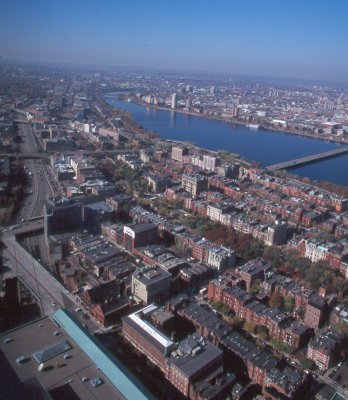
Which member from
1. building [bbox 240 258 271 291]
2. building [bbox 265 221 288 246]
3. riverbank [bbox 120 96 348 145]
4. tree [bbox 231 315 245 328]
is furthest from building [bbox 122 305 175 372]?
riverbank [bbox 120 96 348 145]

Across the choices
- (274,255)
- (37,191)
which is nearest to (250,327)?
(274,255)

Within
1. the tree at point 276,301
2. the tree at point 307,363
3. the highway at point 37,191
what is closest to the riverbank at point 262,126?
the highway at point 37,191

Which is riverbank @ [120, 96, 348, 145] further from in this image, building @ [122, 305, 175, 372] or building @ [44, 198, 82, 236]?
building @ [122, 305, 175, 372]

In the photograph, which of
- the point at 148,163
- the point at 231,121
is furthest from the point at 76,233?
the point at 231,121

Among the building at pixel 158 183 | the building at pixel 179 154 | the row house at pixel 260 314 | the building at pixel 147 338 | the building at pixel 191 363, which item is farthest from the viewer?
the building at pixel 179 154

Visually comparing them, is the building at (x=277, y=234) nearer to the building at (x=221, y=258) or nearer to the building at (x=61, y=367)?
the building at (x=221, y=258)
